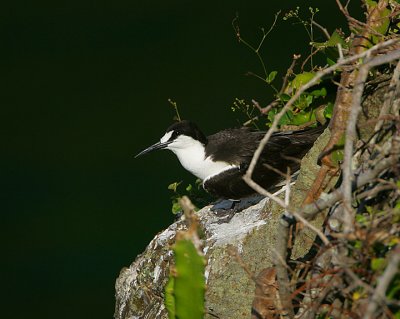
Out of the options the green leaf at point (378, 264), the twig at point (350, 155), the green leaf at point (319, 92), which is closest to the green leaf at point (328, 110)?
the green leaf at point (319, 92)

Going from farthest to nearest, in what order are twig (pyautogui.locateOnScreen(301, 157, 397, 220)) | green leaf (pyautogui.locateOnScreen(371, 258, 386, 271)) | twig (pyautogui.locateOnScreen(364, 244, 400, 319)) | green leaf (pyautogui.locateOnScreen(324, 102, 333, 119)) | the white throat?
1. the white throat
2. green leaf (pyautogui.locateOnScreen(324, 102, 333, 119))
3. twig (pyautogui.locateOnScreen(301, 157, 397, 220))
4. green leaf (pyautogui.locateOnScreen(371, 258, 386, 271))
5. twig (pyautogui.locateOnScreen(364, 244, 400, 319))

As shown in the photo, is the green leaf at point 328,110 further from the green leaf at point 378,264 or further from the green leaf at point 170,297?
the green leaf at point 378,264

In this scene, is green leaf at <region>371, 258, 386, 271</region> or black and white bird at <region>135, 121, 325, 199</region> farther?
black and white bird at <region>135, 121, 325, 199</region>

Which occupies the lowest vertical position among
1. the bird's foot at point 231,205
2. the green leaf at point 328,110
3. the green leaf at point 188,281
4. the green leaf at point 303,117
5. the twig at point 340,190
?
the green leaf at point 188,281

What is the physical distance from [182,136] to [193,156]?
0.12 meters

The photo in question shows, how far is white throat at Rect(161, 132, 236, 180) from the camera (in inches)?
181

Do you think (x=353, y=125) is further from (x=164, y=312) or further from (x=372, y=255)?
(x=164, y=312)

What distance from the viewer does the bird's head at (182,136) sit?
4.62 metres

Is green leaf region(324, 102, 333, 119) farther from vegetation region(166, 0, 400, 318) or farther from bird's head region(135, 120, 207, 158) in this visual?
bird's head region(135, 120, 207, 158)

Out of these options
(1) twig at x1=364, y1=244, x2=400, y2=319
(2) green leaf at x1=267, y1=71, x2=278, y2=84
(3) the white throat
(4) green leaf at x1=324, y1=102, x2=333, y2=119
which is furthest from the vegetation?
(3) the white throat

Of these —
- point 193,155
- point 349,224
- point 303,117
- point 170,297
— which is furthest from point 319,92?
point 349,224

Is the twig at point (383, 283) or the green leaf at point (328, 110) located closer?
the twig at point (383, 283)

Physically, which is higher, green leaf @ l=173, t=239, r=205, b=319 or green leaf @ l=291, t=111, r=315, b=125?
green leaf @ l=291, t=111, r=315, b=125

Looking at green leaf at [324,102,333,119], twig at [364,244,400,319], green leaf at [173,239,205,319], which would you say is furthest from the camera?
green leaf at [324,102,333,119]
